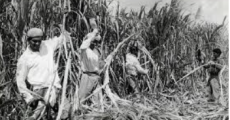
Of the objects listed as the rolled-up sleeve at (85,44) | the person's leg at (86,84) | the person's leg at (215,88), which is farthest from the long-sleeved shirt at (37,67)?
the person's leg at (215,88)

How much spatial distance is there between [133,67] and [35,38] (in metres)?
1.89

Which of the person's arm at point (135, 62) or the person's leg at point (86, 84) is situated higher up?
the person's arm at point (135, 62)

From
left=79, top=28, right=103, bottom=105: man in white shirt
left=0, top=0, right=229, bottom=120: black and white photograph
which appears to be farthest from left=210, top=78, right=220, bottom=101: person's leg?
left=79, top=28, right=103, bottom=105: man in white shirt

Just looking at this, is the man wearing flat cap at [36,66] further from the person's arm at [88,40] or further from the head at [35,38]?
the person's arm at [88,40]

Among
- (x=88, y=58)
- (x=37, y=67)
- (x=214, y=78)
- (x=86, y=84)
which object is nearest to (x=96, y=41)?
(x=88, y=58)

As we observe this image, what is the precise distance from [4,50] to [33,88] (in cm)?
46

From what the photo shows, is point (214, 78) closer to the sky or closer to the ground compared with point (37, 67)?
closer to the ground

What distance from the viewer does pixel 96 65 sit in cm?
348

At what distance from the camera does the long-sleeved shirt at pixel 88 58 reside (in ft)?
10.2

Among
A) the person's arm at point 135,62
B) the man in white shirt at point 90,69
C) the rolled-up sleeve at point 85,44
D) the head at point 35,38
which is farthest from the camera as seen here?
the person's arm at point 135,62

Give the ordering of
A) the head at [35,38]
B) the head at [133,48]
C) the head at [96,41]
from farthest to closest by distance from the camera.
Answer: the head at [133,48] < the head at [96,41] < the head at [35,38]

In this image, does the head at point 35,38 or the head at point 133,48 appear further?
the head at point 133,48

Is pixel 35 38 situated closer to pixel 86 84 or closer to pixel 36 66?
pixel 36 66

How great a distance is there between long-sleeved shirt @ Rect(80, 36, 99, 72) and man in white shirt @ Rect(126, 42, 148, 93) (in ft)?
1.84
